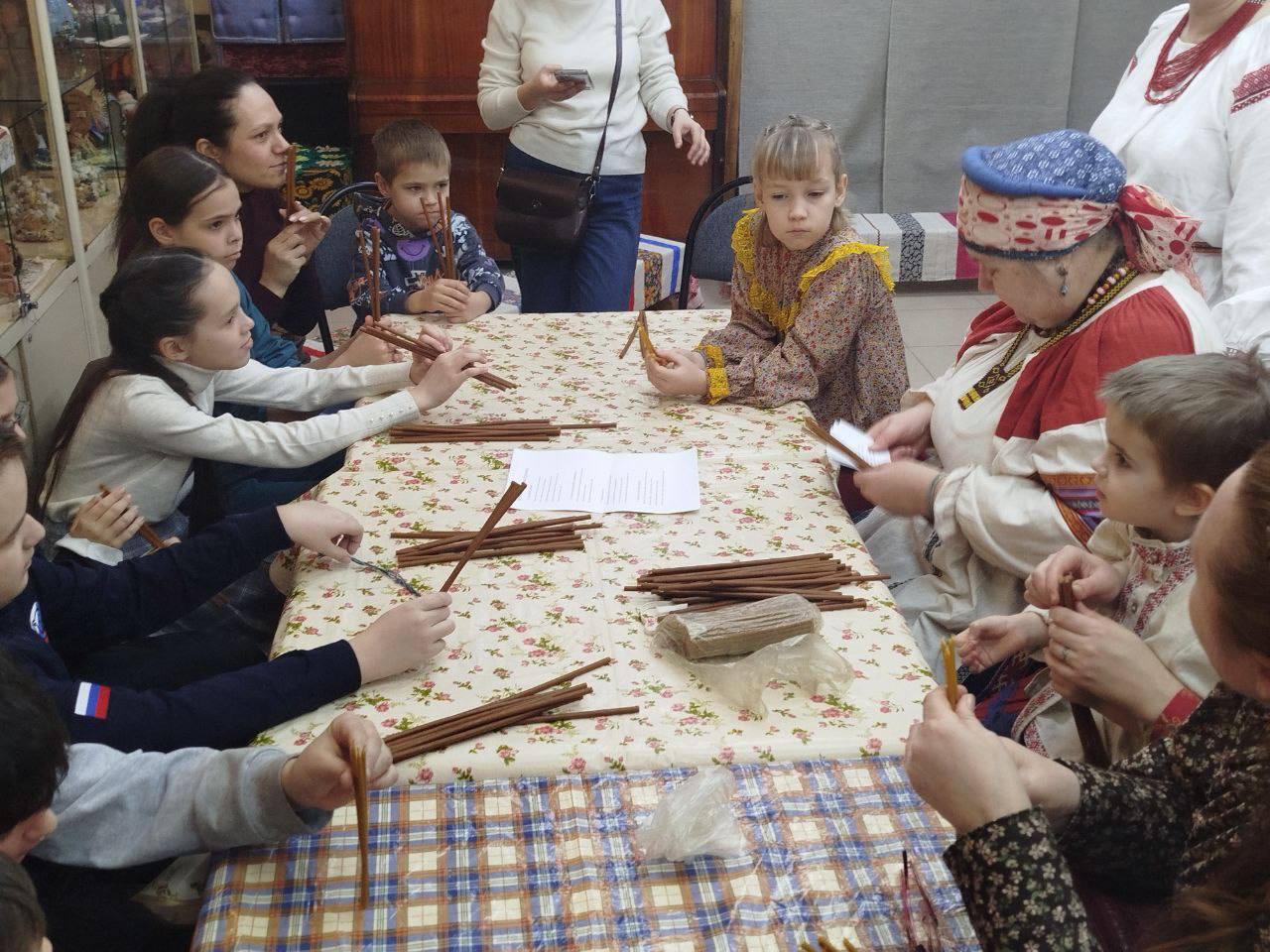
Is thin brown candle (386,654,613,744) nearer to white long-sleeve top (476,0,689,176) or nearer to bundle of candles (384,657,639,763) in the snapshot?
bundle of candles (384,657,639,763)

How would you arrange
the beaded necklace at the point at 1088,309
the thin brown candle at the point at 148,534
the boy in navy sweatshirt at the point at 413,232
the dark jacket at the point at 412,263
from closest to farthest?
1. the beaded necklace at the point at 1088,309
2. the thin brown candle at the point at 148,534
3. the boy in navy sweatshirt at the point at 413,232
4. the dark jacket at the point at 412,263

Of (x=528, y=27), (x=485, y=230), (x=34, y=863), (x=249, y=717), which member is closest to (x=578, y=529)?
(x=249, y=717)

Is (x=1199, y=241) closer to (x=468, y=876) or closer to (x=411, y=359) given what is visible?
(x=411, y=359)

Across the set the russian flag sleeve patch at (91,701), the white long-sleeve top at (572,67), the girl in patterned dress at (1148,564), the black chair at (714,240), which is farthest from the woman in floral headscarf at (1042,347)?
the black chair at (714,240)

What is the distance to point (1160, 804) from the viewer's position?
1.37 meters

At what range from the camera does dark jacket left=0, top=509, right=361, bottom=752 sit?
1.46 m

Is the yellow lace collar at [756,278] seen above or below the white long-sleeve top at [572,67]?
below

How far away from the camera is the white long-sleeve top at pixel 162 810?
4.20ft

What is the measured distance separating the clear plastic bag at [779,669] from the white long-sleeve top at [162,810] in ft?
1.77

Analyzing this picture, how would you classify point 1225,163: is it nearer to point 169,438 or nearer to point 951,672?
point 951,672

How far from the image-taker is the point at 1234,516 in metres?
1.03

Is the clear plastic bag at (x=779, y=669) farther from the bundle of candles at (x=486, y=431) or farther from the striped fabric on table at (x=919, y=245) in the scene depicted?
the striped fabric on table at (x=919, y=245)

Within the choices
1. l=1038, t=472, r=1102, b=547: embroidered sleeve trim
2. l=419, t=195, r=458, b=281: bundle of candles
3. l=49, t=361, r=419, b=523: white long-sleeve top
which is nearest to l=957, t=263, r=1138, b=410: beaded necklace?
l=1038, t=472, r=1102, b=547: embroidered sleeve trim

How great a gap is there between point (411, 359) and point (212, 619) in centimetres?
73
